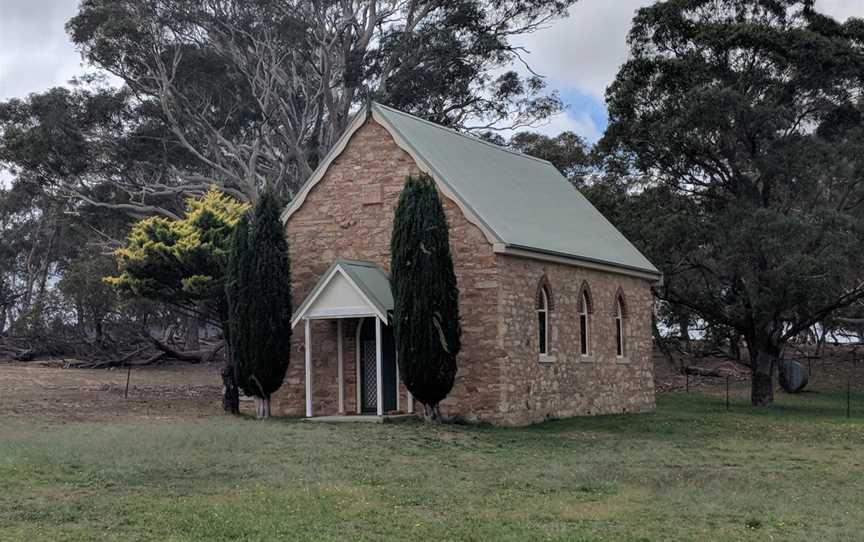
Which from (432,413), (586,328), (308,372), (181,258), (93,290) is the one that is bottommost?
(432,413)

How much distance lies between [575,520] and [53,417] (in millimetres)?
15827

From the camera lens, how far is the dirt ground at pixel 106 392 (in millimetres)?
26969

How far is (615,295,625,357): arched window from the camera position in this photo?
1233 inches

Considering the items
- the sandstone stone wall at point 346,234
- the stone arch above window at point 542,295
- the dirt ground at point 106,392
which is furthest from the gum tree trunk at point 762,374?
the dirt ground at point 106,392

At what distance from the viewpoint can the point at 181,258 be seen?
28281mm

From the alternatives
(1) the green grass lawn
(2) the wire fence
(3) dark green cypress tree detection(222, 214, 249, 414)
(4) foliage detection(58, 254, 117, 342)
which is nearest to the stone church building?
(3) dark green cypress tree detection(222, 214, 249, 414)

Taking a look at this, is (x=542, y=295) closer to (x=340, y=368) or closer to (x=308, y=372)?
(x=340, y=368)

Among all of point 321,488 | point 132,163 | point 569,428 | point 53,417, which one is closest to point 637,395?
point 569,428

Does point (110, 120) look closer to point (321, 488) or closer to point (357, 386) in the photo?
point (357, 386)

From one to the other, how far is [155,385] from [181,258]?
1127 centimetres

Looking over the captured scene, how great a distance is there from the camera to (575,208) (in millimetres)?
32688

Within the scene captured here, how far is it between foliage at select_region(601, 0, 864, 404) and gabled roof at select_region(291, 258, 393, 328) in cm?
1218

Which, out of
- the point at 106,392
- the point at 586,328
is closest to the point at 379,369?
the point at 586,328

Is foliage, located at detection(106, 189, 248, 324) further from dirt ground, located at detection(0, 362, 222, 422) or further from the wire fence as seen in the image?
the wire fence
